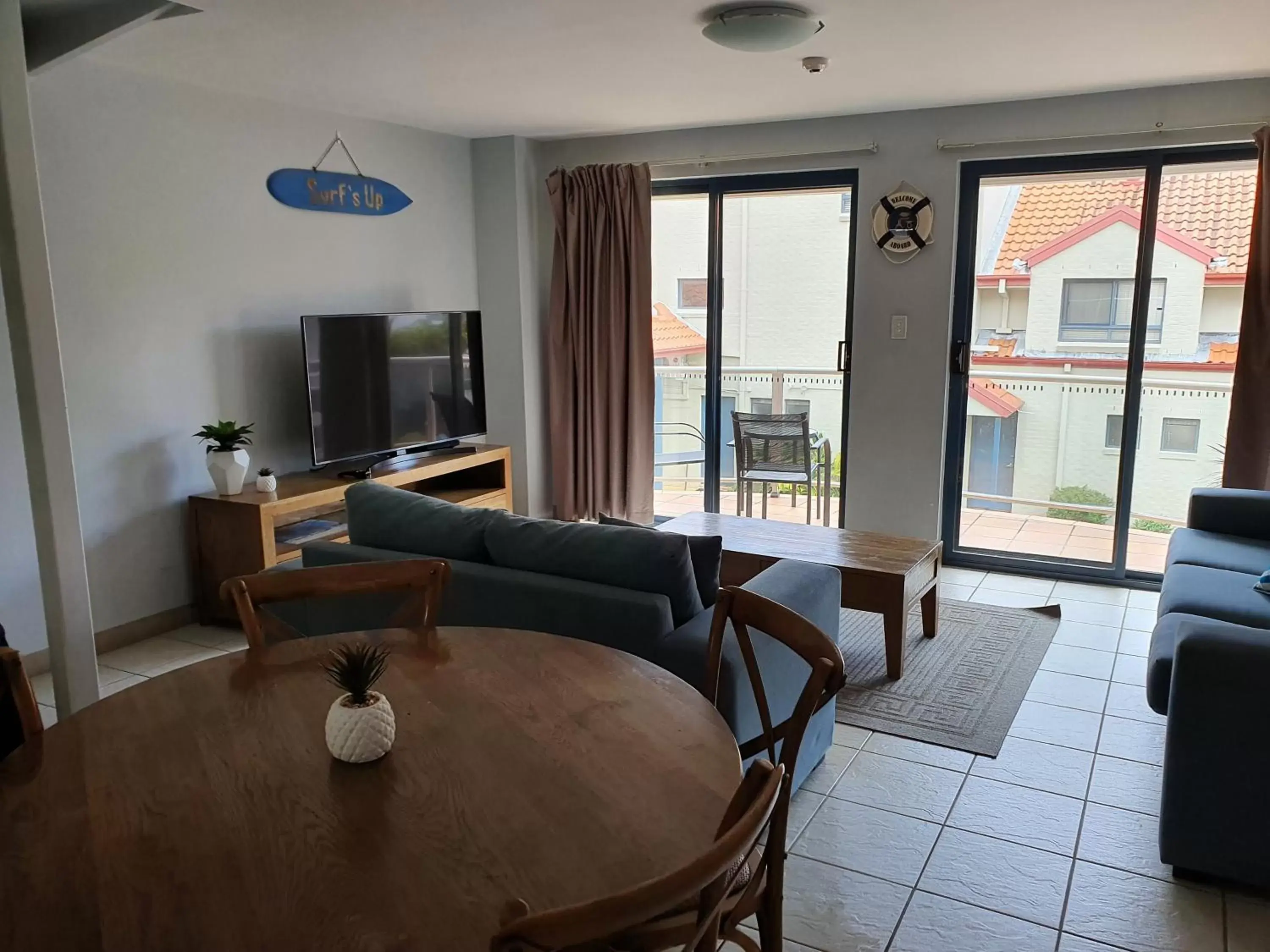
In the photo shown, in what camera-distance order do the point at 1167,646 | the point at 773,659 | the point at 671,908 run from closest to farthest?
the point at 671,908 → the point at 773,659 → the point at 1167,646

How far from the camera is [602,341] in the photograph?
5.61 meters

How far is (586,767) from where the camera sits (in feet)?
4.65

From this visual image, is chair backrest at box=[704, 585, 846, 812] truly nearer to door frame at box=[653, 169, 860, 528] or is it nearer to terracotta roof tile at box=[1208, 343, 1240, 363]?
door frame at box=[653, 169, 860, 528]

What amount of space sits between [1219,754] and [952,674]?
1.42m

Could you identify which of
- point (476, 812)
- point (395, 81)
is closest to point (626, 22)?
point (395, 81)

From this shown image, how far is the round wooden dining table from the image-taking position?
3.55ft

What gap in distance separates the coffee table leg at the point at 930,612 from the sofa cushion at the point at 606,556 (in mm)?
1789

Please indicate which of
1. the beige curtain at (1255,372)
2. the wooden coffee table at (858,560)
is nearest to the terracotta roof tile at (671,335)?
the wooden coffee table at (858,560)

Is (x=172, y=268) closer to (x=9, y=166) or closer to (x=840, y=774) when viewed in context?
(x=9, y=166)

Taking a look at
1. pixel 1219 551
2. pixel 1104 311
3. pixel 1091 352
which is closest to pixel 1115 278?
pixel 1104 311

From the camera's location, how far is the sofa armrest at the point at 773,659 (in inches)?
87.0

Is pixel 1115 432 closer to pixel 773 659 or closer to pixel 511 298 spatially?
pixel 773 659

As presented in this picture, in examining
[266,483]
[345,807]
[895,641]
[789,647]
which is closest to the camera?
[345,807]

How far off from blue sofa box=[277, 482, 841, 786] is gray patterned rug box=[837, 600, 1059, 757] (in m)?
0.47
